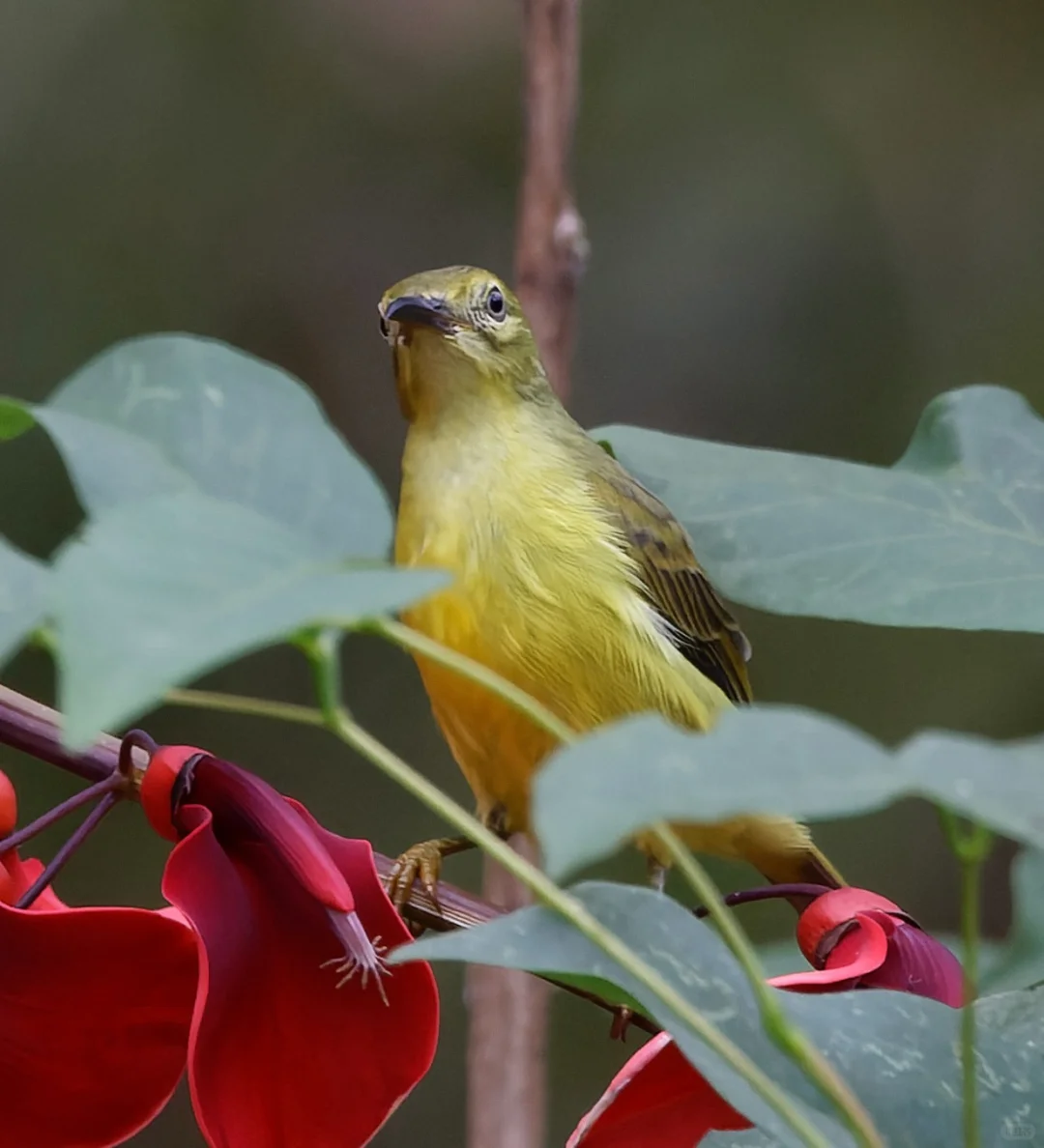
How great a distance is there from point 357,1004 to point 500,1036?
1046mm

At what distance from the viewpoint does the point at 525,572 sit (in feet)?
5.51

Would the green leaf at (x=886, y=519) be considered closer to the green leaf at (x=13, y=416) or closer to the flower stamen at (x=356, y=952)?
the flower stamen at (x=356, y=952)

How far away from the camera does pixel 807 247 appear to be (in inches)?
149

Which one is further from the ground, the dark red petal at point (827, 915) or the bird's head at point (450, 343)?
the bird's head at point (450, 343)

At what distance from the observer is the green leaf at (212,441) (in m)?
0.61

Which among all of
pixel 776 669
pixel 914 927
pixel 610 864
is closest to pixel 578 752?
pixel 914 927

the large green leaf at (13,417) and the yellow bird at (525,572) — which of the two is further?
the yellow bird at (525,572)

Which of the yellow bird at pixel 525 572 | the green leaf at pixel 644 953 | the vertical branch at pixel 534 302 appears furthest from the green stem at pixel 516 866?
the vertical branch at pixel 534 302

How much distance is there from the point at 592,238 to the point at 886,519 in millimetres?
3074

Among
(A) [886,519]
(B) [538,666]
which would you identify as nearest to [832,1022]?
(A) [886,519]

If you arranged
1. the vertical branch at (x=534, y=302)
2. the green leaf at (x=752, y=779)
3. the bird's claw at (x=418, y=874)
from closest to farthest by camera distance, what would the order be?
1. the green leaf at (x=752, y=779)
2. the bird's claw at (x=418, y=874)
3. the vertical branch at (x=534, y=302)

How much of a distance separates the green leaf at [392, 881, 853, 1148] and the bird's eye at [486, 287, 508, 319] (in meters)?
1.32

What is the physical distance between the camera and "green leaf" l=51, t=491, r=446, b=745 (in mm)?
422

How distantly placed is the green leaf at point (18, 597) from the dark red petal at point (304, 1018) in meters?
0.34
